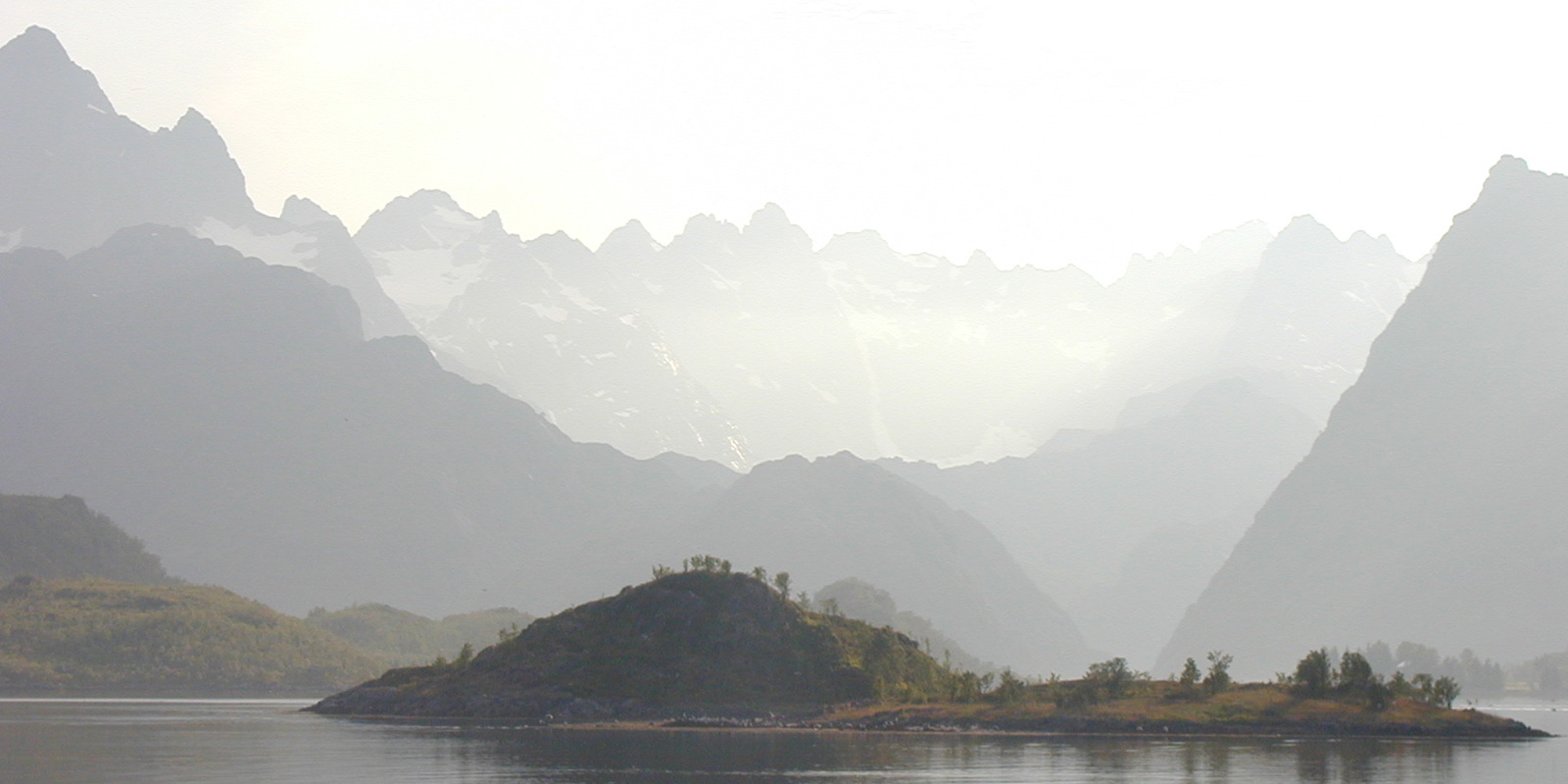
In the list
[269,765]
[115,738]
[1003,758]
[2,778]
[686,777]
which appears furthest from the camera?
[115,738]

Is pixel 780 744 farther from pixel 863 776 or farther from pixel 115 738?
pixel 115 738

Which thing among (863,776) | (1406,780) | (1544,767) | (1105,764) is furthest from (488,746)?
(1544,767)

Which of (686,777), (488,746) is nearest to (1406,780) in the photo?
(686,777)

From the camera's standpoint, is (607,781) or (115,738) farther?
(115,738)

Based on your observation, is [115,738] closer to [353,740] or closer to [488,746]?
[353,740]

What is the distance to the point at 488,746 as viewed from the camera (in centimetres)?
18662

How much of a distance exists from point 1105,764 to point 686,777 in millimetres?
44975

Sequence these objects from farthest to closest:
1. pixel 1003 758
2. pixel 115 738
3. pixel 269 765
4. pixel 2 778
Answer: pixel 115 738 → pixel 1003 758 → pixel 269 765 → pixel 2 778

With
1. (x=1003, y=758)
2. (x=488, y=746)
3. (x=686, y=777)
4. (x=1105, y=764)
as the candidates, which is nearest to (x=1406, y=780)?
(x=1105, y=764)

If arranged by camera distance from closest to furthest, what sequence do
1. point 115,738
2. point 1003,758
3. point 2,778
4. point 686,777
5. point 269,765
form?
point 2,778 < point 686,777 < point 269,765 < point 1003,758 < point 115,738

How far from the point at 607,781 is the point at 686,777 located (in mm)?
8813

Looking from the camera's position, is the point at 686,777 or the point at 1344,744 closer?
the point at 686,777

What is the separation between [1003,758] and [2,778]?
97.4 metres

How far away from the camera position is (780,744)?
652 feet
